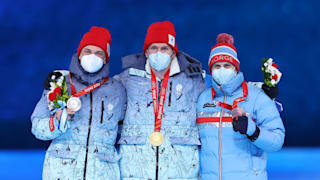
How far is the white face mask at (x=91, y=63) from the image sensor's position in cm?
387

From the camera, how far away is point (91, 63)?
3.86 m

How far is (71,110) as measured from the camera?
348cm

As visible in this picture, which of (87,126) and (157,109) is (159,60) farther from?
(87,126)

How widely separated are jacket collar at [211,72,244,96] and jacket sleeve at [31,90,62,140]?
1.62m

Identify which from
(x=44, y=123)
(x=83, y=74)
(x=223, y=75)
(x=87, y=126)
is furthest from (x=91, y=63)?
(x=223, y=75)

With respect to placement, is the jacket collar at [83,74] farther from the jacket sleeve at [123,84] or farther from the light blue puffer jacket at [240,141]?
the light blue puffer jacket at [240,141]

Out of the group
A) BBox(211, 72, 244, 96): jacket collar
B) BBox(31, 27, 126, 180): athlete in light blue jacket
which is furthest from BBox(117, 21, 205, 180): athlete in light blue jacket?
BBox(211, 72, 244, 96): jacket collar

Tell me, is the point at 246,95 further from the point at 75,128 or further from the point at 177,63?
the point at 75,128

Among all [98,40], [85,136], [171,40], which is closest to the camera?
[85,136]

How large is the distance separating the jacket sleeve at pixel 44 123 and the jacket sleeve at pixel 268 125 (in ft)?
6.22

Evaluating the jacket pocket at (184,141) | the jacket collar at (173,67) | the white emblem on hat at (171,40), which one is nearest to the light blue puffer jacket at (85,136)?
the jacket collar at (173,67)

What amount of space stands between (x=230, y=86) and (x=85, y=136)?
1.52 meters

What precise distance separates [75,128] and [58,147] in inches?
9.7

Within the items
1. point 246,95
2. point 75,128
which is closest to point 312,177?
point 246,95
